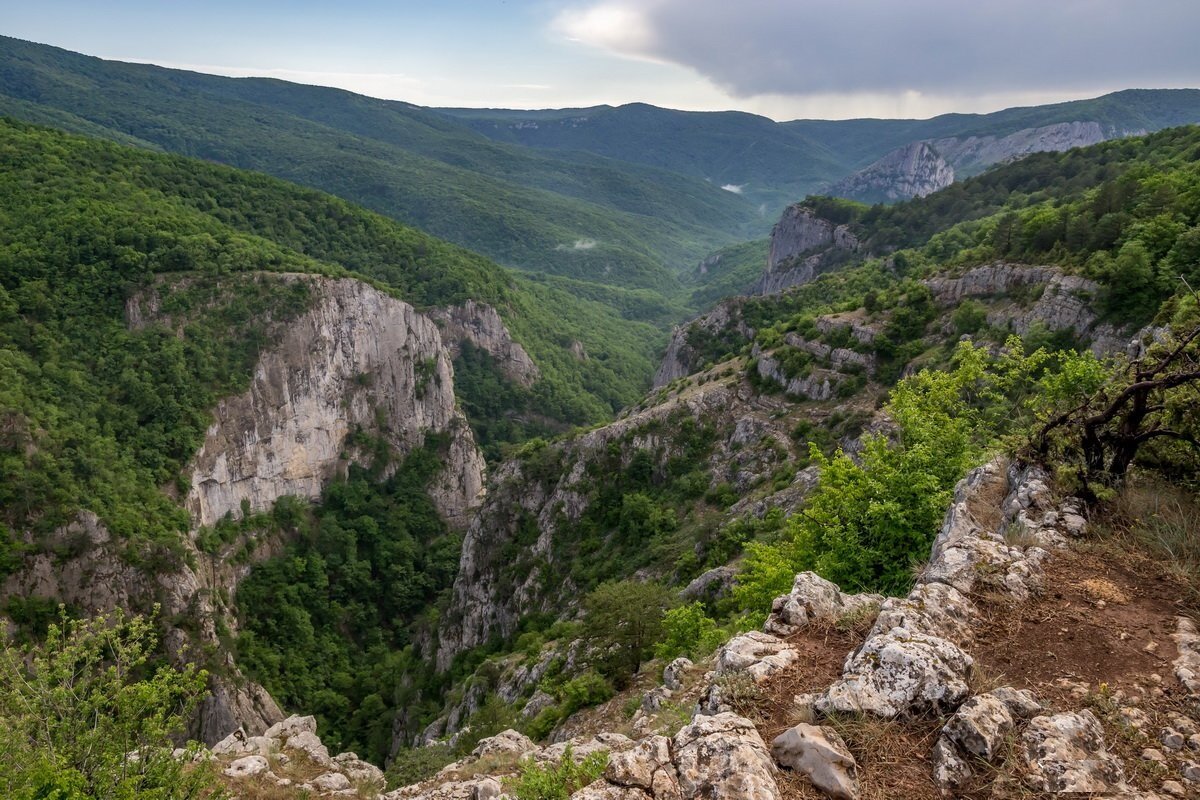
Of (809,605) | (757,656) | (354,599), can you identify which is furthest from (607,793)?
(354,599)

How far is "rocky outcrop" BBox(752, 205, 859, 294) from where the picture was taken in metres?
122

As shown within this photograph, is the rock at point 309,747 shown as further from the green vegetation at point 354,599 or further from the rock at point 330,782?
the green vegetation at point 354,599

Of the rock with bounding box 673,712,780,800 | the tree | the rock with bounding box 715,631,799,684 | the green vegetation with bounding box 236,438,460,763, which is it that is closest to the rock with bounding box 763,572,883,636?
the rock with bounding box 715,631,799,684

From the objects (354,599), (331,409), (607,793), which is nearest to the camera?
(607,793)

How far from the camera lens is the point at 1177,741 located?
6.34 m

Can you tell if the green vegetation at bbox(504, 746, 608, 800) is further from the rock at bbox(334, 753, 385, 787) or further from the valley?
the rock at bbox(334, 753, 385, 787)

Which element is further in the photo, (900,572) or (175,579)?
(175,579)

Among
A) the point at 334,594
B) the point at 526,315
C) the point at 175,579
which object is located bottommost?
the point at 334,594

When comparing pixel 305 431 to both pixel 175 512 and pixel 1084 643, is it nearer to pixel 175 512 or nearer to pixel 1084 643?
pixel 175 512

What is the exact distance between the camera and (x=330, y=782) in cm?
1550

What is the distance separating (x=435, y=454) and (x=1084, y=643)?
113290 mm

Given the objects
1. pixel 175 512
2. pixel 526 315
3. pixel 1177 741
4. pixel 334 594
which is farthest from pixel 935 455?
pixel 526 315

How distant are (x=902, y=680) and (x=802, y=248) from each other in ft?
492

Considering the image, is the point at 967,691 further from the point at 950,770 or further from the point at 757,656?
the point at 757,656
